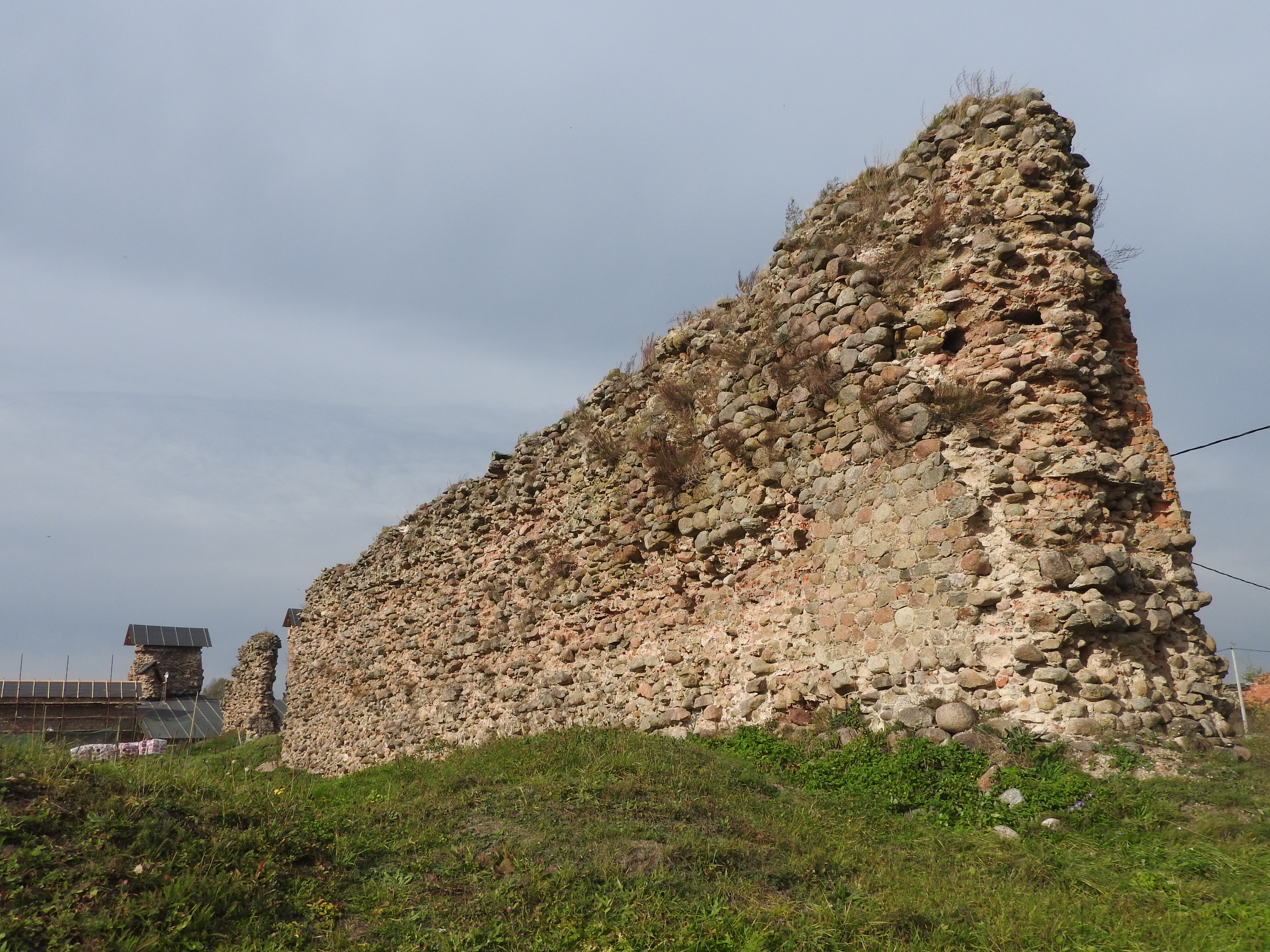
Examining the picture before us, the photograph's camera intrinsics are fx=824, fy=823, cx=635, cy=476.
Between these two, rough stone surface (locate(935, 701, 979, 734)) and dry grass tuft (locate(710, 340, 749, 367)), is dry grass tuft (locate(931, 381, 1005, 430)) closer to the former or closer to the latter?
rough stone surface (locate(935, 701, 979, 734))

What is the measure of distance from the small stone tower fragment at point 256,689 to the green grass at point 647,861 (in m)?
21.3

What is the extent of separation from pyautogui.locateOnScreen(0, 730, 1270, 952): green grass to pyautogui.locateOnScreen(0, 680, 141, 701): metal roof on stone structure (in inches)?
1020

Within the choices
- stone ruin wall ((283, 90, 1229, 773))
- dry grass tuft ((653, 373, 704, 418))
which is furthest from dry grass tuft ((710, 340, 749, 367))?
dry grass tuft ((653, 373, 704, 418))

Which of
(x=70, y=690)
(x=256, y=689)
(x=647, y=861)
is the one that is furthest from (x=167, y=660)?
(x=647, y=861)

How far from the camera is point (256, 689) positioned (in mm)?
26250

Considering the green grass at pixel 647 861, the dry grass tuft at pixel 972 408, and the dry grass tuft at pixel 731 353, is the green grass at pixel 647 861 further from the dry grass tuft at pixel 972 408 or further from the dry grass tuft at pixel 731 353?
the dry grass tuft at pixel 731 353

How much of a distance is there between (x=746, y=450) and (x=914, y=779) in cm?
389

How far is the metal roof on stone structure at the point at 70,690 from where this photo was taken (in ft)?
89.7

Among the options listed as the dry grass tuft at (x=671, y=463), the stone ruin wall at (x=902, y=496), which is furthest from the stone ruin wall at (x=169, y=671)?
the dry grass tuft at (x=671, y=463)

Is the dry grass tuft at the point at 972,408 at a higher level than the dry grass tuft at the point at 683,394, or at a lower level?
lower

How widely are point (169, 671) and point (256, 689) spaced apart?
13202mm

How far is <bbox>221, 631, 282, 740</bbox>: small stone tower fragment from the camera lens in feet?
84.7

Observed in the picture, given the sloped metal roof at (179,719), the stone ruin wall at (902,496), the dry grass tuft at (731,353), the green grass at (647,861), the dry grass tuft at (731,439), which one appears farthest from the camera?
the sloped metal roof at (179,719)

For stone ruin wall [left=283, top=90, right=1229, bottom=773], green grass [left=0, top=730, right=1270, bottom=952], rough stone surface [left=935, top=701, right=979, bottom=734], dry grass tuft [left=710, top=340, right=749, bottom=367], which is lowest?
green grass [left=0, top=730, right=1270, bottom=952]
